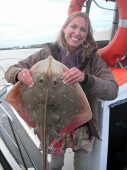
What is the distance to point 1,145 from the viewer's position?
222 centimetres

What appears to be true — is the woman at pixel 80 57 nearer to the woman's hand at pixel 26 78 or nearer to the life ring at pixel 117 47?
the woman's hand at pixel 26 78

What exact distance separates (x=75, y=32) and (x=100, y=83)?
0.46 metres

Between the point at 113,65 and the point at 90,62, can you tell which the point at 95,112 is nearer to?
the point at 90,62

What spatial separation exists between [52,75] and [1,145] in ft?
2.68

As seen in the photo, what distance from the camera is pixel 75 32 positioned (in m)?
2.29

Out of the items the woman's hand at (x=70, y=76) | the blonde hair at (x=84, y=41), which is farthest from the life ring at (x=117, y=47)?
the woman's hand at (x=70, y=76)

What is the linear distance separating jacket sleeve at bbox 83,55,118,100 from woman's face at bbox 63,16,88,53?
19 centimetres

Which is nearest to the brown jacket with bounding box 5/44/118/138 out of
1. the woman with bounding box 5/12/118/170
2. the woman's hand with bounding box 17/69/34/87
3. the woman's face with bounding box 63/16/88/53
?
the woman with bounding box 5/12/118/170

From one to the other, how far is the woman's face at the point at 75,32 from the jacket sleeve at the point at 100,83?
19cm

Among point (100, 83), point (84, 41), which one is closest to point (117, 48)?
point (84, 41)

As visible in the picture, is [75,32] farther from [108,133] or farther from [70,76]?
[108,133]

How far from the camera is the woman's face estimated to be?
229 cm

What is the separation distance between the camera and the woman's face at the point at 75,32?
229 centimetres

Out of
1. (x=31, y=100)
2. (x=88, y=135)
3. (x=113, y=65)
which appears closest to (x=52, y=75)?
(x=31, y=100)
